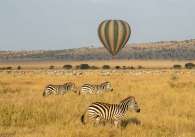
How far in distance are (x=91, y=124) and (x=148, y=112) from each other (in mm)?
3892

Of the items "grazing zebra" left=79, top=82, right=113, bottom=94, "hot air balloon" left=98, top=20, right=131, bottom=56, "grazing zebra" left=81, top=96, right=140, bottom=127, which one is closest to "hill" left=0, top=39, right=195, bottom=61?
"hot air balloon" left=98, top=20, right=131, bottom=56

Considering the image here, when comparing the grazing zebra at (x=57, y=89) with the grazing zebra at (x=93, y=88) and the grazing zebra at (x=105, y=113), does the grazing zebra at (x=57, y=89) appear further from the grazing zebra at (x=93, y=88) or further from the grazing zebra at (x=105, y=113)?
the grazing zebra at (x=105, y=113)

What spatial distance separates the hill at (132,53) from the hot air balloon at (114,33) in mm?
91966

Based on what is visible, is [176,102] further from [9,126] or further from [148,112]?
[9,126]

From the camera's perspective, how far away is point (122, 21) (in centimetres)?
3231

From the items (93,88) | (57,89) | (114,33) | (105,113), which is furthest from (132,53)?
(105,113)

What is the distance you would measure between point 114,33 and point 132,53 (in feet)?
359

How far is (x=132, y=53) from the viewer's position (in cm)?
14062

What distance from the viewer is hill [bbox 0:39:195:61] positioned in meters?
129

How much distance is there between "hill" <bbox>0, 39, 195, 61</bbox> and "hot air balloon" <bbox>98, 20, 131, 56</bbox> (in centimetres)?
9197

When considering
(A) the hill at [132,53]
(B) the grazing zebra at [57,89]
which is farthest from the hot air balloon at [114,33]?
(A) the hill at [132,53]

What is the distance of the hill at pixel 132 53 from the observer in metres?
129

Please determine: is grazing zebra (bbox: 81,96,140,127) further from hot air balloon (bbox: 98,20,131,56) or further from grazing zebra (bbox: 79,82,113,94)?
hot air balloon (bbox: 98,20,131,56)

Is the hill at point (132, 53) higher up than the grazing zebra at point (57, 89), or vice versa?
the hill at point (132, 53)
